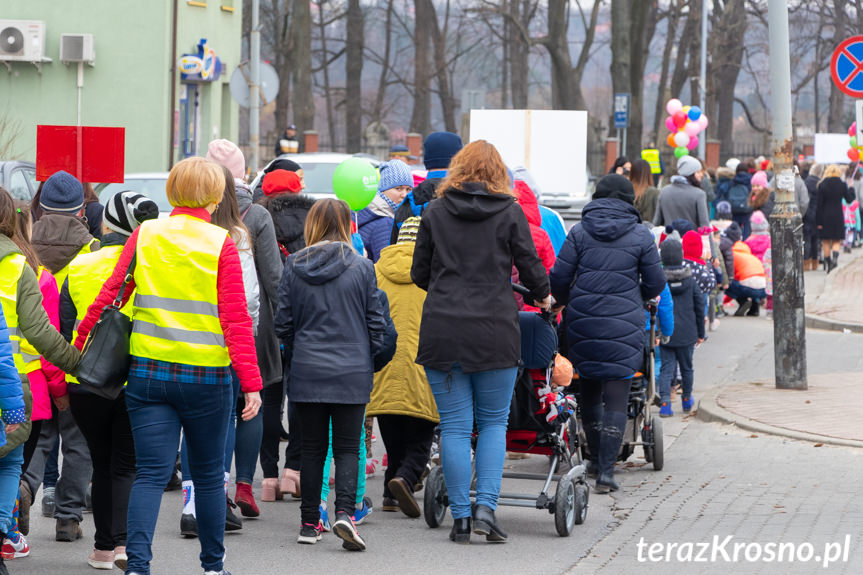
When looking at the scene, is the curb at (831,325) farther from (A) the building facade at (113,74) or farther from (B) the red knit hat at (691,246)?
(A) the building facade at (113,74)

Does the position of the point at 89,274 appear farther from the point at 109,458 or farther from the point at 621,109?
the point at 621,109

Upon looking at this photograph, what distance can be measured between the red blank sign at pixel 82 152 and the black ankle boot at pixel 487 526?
189 inches

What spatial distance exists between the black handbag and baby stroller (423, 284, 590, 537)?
7.04 ft

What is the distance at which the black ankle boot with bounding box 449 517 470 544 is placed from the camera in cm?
700

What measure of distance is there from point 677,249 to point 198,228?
20.5 feet

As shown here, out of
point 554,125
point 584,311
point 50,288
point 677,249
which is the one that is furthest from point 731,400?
point 554,125

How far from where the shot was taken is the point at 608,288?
8.18 metres

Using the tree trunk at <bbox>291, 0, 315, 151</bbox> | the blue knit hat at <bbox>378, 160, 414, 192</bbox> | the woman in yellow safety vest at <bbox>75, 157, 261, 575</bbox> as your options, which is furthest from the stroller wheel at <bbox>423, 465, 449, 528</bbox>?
the tree trunk at <bbox>291, 0, 315, 151</bbox>

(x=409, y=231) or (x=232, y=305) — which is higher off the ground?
(x=409, y=231)

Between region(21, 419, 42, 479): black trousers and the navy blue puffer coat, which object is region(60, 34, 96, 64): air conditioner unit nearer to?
the navy blue puffer coat

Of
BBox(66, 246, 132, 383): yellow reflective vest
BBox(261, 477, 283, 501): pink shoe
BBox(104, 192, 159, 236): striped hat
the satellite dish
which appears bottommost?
BBox(261, 477, 283, 501): pink shoe

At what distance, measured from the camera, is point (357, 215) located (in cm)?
966

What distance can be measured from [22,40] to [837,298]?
18.7 meters

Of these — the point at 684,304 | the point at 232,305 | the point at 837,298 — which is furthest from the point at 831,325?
the point at 232,305
